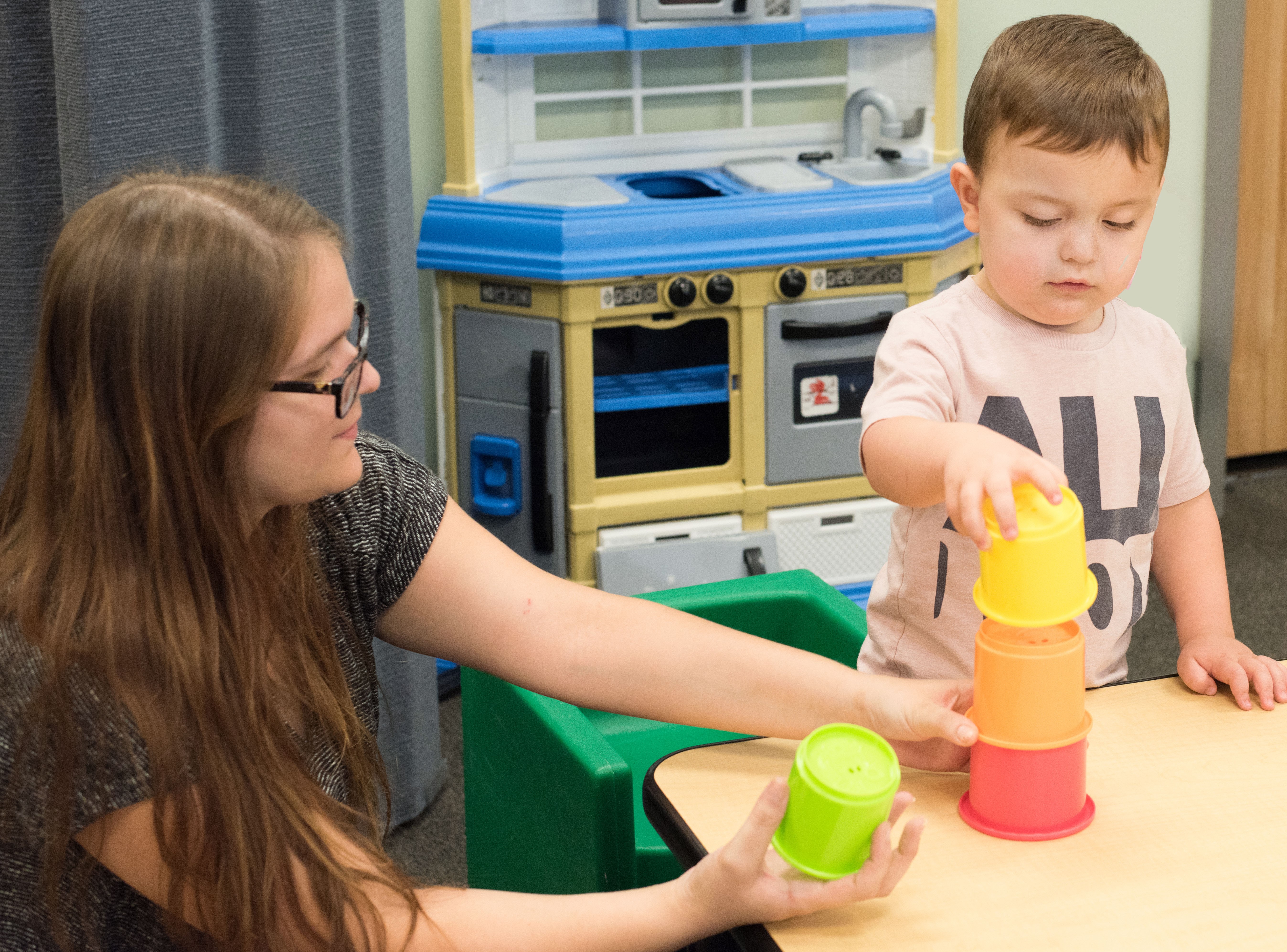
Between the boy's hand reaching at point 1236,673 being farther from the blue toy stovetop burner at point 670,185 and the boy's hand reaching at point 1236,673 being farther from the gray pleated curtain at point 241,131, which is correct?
the blue toy stovetop burner at point 670,185

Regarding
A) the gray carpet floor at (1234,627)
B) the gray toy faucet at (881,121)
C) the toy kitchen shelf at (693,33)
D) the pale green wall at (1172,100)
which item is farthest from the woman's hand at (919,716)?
the pale green wall at (1172,100)

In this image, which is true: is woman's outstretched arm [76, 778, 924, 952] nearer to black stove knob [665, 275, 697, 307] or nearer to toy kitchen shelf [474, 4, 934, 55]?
black stove knob [665, 275, 697, 307]

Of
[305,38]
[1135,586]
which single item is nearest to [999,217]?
[1135,586]

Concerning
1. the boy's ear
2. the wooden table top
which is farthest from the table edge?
the boy's ear

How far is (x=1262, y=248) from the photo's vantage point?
304 centimetres

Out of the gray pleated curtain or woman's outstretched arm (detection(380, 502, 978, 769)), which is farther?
the gray pleated curtain

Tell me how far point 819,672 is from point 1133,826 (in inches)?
8.7

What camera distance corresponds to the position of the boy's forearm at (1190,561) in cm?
106

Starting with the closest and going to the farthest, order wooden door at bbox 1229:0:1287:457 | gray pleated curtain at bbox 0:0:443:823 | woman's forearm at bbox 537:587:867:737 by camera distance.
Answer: woman's forearm at bbox 537:587:867:737 → gray pleated curtain at bbox 0:0:443:823 → wooden door at bbox 1229:0:1287:457

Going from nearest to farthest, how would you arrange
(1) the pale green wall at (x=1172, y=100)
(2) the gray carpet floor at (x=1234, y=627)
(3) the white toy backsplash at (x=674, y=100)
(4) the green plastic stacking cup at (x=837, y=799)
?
1. (4) the green plastic stacking cup at (x=837, y=799)
2. (2) the gray carpet floor at (x=1234, y=627)
3. (3) the white toy backsplash at (x=674, y=100)
4. (1) the pale green wall at (x=1172, y=100)

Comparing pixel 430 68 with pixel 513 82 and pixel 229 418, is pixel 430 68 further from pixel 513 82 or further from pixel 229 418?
pixel 229 418

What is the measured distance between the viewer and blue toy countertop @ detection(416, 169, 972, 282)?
213 centimetres

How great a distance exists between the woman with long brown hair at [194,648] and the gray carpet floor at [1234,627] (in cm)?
77

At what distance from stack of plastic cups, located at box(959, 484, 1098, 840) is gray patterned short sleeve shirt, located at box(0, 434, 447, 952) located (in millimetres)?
424
